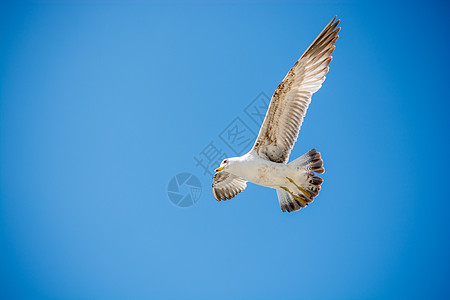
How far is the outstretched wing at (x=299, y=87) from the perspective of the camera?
205 inches

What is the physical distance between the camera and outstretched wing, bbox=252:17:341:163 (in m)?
5.21

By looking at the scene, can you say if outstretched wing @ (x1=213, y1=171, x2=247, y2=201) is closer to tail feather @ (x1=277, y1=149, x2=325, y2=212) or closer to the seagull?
the seagull

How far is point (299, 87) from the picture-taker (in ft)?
17.3

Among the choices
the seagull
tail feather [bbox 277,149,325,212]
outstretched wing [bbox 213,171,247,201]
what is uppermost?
outstretched wing [bbox 213,171,247,201]

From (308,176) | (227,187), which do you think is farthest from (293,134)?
(227,187)

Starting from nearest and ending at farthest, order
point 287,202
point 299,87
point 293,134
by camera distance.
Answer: point 299,87 → point 293,134 → point 287,202

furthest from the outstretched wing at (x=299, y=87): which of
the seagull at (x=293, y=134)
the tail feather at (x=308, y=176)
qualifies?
the tail feather at (x=308, y=176)

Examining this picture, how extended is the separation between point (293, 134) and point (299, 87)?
70cm

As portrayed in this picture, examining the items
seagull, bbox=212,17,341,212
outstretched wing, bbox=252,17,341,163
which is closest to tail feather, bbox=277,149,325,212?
seagull, bbox=212,17,341,212

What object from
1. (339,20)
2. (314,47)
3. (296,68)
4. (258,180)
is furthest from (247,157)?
(339,20)

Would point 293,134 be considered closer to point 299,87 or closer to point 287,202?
point 299,87

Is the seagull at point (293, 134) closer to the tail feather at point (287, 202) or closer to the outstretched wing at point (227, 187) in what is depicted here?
the tail feather at point (287, 202)

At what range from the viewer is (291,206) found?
5.58 meters

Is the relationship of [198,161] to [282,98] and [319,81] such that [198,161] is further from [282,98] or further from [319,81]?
[319,81]
